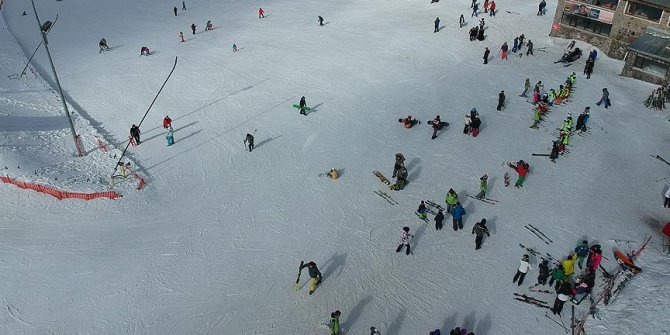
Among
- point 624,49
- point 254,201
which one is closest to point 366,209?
point 254,201

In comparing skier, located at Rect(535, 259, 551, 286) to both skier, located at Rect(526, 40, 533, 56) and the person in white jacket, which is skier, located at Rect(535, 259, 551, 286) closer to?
the person in white jacket

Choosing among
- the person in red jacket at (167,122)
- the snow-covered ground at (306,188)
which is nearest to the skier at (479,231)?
the snow-covered ground at (306,188)

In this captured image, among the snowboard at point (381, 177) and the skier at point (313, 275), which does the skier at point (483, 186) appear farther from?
the skier at point (313, 275)

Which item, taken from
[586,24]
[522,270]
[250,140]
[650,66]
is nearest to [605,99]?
[650,66]

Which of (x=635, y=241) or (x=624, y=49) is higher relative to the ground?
(x=624, y=49)

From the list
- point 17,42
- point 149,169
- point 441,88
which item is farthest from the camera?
point 17,42

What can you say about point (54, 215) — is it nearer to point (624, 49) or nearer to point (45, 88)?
point (45, 88)

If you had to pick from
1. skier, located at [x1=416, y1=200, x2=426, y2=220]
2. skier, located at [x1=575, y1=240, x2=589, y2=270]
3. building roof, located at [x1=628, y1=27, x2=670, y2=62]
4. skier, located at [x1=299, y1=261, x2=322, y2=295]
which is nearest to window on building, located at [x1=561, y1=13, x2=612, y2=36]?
building roof, located at [x1=628, y1=27, x2=670, y2=62]
